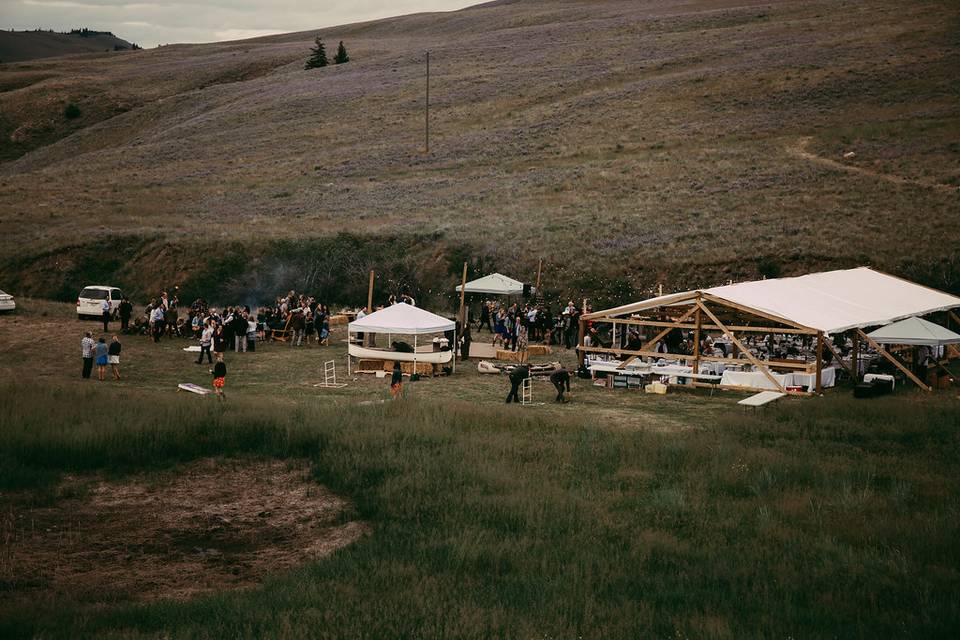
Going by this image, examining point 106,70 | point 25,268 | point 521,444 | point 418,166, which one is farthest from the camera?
point 106,70

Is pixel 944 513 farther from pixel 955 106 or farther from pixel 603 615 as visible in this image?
pixel 955 106

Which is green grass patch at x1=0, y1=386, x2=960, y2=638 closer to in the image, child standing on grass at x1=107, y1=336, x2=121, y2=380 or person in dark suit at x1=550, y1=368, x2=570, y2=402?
person in dark suit at x1=550, y1=368, x2=570, y2=402

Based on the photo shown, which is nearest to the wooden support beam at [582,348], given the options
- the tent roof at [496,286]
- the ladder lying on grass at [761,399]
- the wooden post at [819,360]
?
the ladder lying on grass at [761,399]

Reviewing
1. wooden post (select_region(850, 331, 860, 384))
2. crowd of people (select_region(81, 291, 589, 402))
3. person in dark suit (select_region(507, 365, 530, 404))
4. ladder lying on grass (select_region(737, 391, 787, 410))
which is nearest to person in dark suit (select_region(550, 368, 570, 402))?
person in dark suit (select_region(507, 365, 530, 404))

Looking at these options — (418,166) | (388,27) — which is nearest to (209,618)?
(418,166)

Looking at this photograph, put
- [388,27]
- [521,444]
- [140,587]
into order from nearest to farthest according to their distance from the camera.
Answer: [140,587], [521,444], [388,27]

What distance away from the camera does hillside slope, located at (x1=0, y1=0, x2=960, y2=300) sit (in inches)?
1834

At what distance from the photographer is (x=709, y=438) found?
20469 millimetres

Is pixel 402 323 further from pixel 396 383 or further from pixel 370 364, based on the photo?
pixel 396 383

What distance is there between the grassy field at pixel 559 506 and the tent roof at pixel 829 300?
9.95ft

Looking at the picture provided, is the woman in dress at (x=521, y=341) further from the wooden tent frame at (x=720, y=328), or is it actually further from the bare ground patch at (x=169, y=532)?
the bare ground patch at (x=169, y=532)

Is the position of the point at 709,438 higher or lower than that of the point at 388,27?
lower

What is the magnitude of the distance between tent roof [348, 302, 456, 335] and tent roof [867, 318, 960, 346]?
1319 centimetres

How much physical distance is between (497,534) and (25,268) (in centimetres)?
4368
